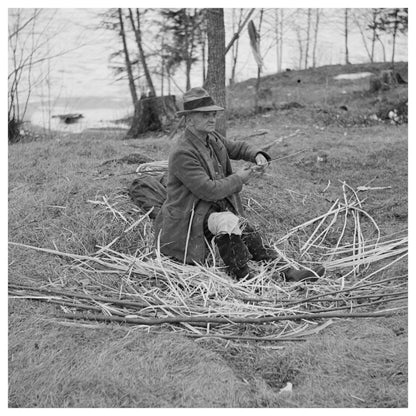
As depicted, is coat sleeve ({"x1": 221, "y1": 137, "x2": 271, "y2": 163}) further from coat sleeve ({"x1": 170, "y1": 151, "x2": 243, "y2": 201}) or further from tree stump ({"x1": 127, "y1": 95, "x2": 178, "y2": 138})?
tree stump ({"x1": 127, "y1": 95, "x2": 178, "y2": 138})

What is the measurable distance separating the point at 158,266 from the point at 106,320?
2.26ft

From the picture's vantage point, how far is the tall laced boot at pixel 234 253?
397cm

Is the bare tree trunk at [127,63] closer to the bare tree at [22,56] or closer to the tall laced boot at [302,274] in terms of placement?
the bare tree at [22,56]

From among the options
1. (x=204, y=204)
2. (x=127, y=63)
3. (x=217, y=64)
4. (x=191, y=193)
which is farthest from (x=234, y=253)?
(x=127, y=63)

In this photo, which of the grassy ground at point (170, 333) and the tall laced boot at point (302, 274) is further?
the tall laced boot at point (302, 274)

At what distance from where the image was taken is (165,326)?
11.3 ft

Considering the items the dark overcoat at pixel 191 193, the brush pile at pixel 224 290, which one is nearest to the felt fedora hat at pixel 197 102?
the dark overcoat at pixel 191 193

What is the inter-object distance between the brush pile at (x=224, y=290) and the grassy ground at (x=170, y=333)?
9 cm

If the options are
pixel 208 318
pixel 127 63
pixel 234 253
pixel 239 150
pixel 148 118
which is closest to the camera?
pixel 208 318

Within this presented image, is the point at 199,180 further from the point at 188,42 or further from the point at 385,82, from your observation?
the point at 188,42

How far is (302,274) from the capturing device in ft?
13.3

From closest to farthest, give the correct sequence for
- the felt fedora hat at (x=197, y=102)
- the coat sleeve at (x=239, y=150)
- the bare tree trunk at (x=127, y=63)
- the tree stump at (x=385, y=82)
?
the felt fedora hat at (x=197, y=102), the coat sleeve at (x=239, y=150), the tree stump at (x=385, y=82), the bare tree trunk at (x=127, y=63)

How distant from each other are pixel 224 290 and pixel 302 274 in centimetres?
58

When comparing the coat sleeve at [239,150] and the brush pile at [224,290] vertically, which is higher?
the coat sleeve at [239,150]
